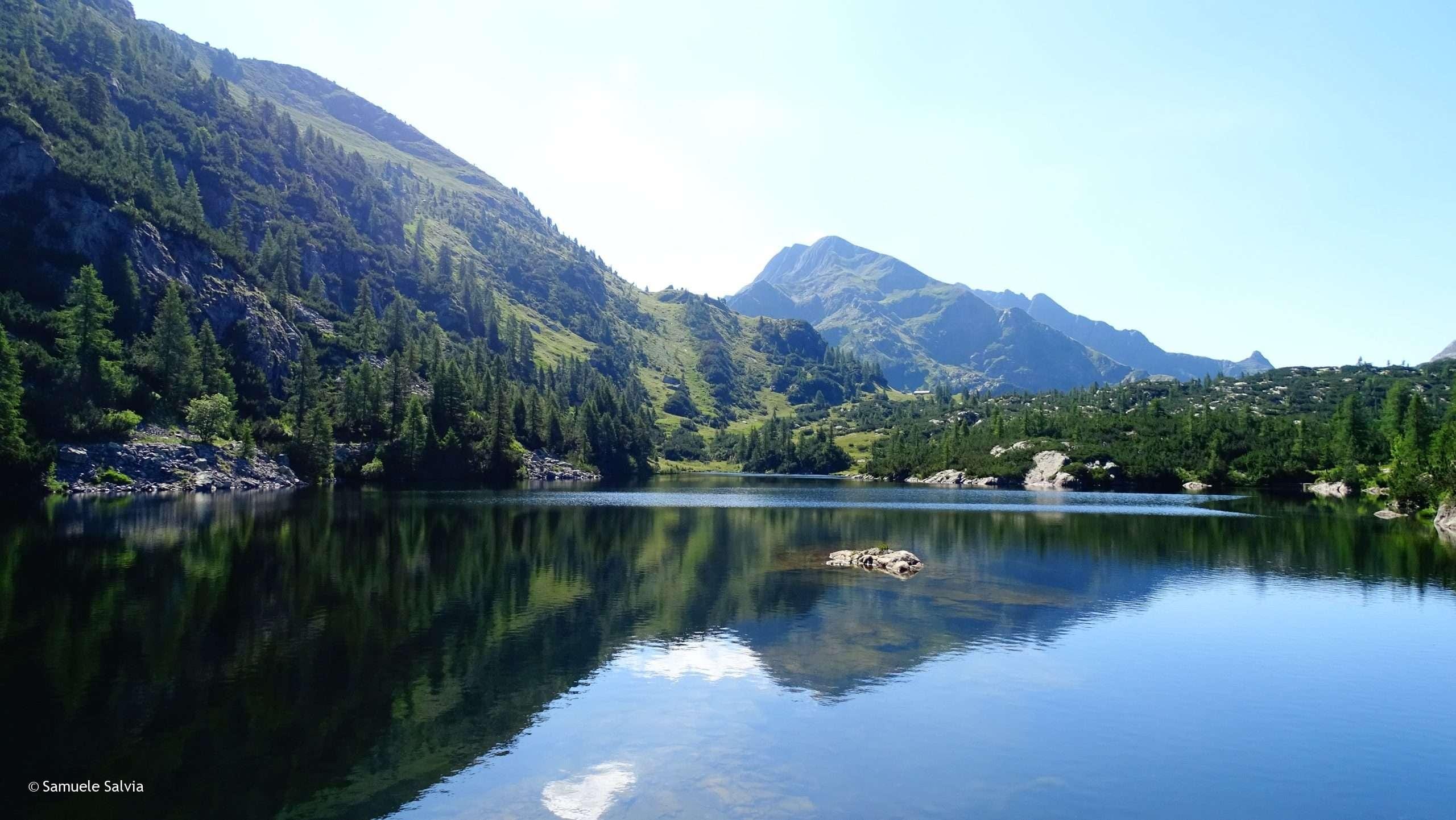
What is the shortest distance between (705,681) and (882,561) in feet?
110

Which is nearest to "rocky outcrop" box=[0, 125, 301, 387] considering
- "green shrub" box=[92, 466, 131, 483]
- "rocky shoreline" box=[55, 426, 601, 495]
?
"rocky shoreline" box=[55, 426, 601, 495]

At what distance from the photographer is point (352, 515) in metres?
92.9

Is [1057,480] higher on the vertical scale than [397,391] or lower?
lower

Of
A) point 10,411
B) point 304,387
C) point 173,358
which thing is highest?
point 173,358

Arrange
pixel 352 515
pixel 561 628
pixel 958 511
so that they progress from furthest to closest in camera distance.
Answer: pixel 958 511, pixel 352 515, pixel 561 628

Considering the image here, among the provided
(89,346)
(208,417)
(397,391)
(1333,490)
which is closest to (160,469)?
(208,417)

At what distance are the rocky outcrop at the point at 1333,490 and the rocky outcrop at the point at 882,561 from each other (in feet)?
404

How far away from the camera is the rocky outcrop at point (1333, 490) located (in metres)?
149

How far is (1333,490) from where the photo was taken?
156500 millimetres

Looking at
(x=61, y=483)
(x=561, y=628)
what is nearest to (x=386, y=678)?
(x=561, y=628)

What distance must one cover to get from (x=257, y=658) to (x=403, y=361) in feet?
549

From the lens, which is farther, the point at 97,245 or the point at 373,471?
the point at 373,471

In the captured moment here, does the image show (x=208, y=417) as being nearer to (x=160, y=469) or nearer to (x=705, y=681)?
(x=160, y=469)

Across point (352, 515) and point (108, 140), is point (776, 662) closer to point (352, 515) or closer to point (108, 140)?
point (352, 515)
